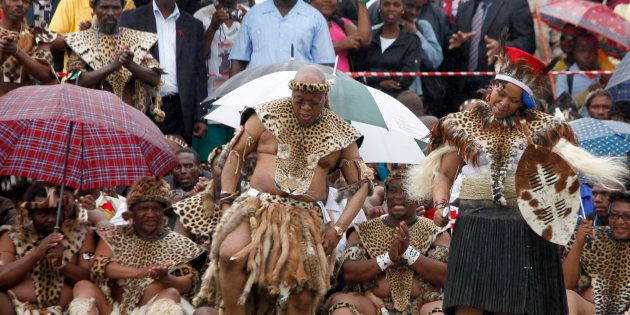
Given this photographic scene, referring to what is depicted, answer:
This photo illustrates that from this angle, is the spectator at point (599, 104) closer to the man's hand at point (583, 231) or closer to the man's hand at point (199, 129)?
the man's hand at point (583, 231)

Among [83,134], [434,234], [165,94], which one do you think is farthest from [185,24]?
[434,234]

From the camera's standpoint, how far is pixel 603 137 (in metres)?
11.8

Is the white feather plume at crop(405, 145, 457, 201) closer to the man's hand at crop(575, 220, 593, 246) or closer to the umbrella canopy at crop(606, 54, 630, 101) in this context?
the man's hand at crop(575, 220, 593, 246)

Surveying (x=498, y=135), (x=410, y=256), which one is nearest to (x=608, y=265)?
(x=410, y=256)

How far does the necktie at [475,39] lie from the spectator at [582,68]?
3.11 ft

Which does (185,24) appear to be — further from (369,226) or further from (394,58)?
(369,226)

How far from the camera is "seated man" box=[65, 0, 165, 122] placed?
12227 mm

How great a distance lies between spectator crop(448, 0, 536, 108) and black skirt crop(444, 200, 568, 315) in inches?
230

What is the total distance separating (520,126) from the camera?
30.2 ft

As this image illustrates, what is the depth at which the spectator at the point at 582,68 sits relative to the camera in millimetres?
15445

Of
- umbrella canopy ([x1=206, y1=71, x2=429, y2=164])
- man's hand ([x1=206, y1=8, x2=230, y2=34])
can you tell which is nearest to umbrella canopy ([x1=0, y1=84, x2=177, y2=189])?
umbrella canopy ([x1=206, y1=71, x2=429, y2=164])

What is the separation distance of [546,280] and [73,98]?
3.70 m

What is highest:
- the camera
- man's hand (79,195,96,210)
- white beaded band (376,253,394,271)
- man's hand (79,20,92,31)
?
man's hand (79,20,92,31)

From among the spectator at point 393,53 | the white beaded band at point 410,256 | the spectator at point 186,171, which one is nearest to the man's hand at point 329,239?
the white beaded band at point 410,256
